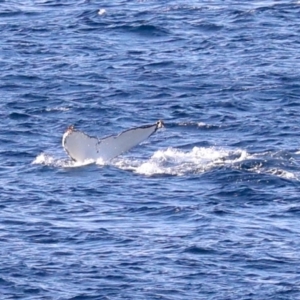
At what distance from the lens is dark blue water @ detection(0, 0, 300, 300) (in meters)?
36.2

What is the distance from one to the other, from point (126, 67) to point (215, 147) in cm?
1444

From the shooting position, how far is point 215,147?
48.8m

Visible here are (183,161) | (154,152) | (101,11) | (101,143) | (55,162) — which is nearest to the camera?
(101,143)

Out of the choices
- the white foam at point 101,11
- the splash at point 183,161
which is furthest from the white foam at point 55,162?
the white foam at point 101,11

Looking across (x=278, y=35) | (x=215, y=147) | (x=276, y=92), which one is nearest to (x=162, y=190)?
(x=215, y=147)

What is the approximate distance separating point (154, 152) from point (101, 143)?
260 cm

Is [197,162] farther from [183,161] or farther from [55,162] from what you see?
[55,162]

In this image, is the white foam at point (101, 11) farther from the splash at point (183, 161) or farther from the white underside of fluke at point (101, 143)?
the white underside of fluke at point (101, 143)

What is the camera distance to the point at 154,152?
1916 inches

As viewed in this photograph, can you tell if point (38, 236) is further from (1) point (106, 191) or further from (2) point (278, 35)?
(2) point (278, 35)

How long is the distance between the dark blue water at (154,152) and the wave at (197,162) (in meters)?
0.10

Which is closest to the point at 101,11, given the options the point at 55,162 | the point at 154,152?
the point at 154,152

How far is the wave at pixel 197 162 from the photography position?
45.6 meters

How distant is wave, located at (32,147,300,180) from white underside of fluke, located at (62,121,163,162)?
0.82ft
